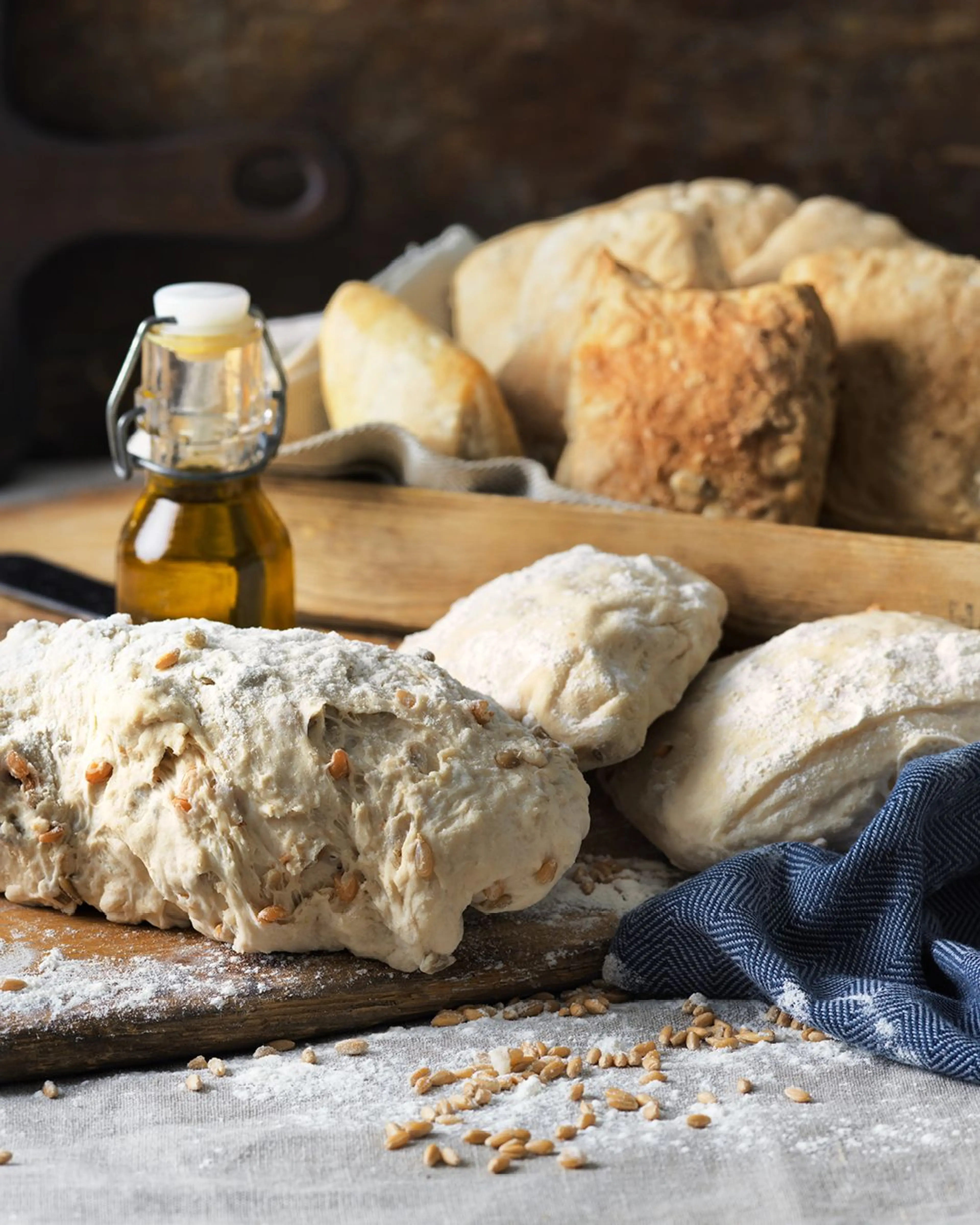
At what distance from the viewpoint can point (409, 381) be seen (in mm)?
2227

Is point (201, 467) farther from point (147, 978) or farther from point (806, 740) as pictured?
point (806, 740)

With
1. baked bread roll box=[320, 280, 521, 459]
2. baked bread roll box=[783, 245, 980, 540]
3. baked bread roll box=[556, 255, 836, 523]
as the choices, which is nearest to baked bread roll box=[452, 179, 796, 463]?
baked bread roll box=[320, 280, 521, 459]

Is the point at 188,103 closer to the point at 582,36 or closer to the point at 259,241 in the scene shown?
the point at 259,241

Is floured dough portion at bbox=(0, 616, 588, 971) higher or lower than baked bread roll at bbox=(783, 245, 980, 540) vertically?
lower

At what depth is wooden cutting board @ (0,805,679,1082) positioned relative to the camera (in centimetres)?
137

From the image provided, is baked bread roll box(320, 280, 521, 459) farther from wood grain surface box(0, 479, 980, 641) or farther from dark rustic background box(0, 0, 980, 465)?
dark rustic background box(0, 0, 980, 465)

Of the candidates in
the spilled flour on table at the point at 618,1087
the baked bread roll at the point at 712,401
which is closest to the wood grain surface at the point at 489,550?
the baked bread roll at the point at 712,401

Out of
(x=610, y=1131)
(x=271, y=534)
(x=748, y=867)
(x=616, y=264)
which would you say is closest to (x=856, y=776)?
(x=748, y=867)

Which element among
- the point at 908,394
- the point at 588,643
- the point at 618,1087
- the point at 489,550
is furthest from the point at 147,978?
the point at 908,394

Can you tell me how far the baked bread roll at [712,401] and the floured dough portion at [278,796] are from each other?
0.68 m

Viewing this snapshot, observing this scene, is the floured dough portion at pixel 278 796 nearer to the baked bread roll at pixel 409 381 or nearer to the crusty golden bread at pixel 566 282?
the baked bread roll at pixel 409 381

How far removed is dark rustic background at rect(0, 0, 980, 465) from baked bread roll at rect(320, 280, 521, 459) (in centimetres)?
118

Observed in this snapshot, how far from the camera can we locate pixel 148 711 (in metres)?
1.45

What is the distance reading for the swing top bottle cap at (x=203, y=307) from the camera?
180 centimetres
